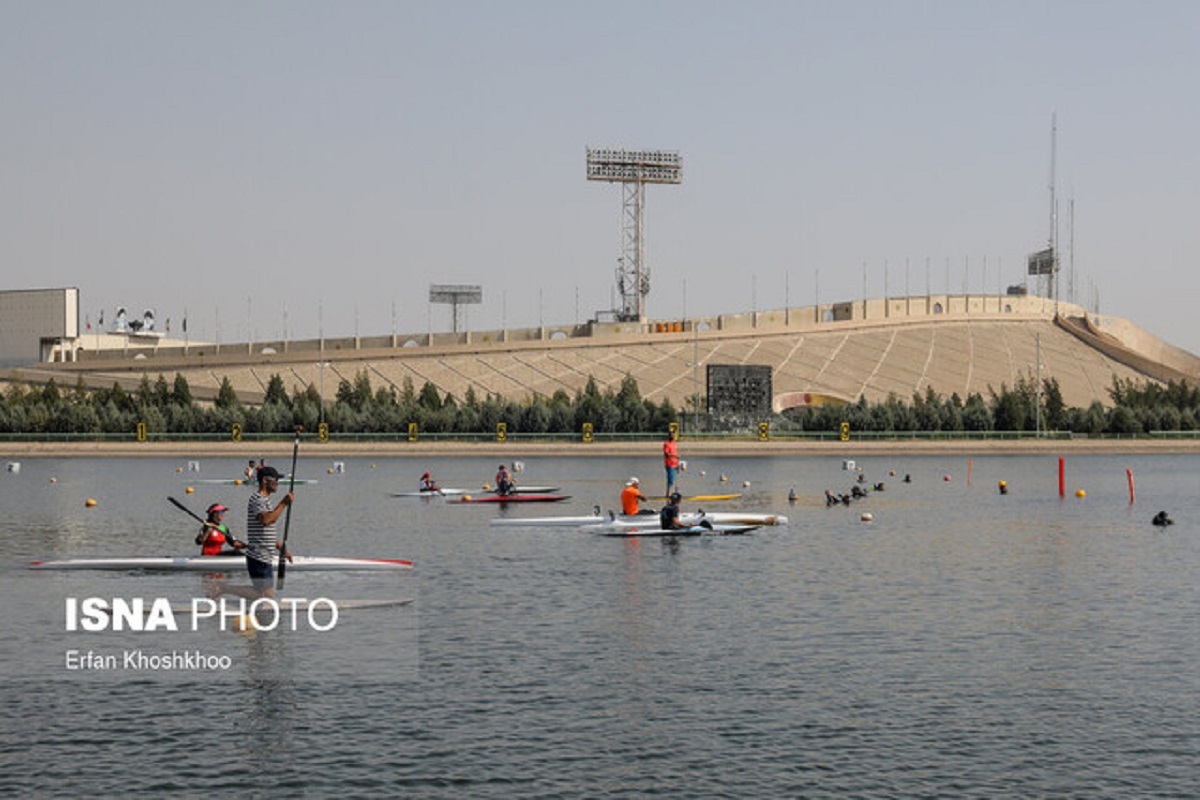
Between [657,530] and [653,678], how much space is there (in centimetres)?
2619

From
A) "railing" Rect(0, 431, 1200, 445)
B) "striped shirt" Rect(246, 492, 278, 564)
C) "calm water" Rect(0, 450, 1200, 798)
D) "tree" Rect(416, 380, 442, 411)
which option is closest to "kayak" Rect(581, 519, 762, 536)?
"calm water" Rect(0, 450, 1200, 798)

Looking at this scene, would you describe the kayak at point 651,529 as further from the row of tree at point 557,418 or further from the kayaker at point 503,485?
the row of tree at point 557,418

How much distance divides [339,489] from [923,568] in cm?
5309

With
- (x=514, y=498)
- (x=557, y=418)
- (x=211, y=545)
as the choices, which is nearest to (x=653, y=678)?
(x=211, y=545)

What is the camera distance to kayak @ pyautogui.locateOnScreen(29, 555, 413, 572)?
43.9m

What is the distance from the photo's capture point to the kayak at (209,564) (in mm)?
43875

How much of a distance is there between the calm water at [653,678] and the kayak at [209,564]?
40 centimetres

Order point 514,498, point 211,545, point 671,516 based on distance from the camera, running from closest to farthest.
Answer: point 211,545, point 671,516, point 514,498

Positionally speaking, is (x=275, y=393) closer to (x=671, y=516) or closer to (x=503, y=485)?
(x=503, y=485)

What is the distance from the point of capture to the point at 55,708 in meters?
27.8

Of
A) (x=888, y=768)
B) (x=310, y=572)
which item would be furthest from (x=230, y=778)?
(x=310, y=572)

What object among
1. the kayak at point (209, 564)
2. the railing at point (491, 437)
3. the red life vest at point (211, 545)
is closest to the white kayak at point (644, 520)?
the kayak at point (209, 564)

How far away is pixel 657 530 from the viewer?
5722 centimetres

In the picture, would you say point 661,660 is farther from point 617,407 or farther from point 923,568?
point 617,407
